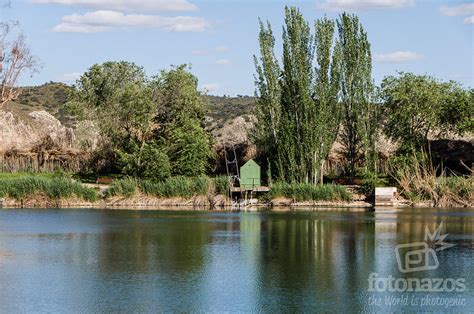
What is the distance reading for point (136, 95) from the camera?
171 feet

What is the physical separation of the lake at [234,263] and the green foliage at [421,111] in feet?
40.4

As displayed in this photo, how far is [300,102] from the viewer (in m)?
49.9

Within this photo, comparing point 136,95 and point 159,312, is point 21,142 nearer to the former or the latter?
point 136,95

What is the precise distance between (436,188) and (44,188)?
65.7 feet

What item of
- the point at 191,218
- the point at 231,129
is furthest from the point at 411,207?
the point at 231,129

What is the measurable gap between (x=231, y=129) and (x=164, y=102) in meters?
6.45

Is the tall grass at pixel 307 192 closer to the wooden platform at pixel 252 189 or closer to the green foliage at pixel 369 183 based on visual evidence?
the wooden platform at pixel 252 189

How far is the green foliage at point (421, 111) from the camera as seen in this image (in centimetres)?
5219

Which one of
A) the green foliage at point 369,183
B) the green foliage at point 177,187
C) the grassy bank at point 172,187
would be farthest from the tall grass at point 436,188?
the green foliage at point 177,187

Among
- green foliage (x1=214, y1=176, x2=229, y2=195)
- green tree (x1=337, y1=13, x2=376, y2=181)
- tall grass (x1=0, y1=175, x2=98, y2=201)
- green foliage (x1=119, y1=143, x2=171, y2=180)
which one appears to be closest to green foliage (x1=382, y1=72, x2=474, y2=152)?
green tree (x1=337, y1=13, x2=376, y2=181)

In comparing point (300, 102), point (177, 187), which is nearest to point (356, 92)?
point (300, 102)

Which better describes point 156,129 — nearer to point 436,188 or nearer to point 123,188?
point 123,188

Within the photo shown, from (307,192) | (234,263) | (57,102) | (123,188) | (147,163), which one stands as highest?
(57,102)

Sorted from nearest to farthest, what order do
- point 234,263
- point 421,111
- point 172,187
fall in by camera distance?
point 234,263
point 172,187
point 421,111
